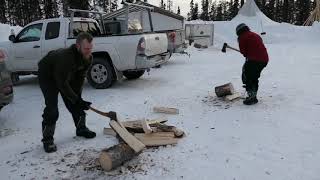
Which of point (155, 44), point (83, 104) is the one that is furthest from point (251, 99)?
point (83, 104)

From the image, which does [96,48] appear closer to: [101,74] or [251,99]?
[101,74]

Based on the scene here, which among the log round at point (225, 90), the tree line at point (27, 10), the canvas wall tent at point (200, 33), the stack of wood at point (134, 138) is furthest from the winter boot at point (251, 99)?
the tree line at point (27, 10)

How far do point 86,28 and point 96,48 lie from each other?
3.50 ft

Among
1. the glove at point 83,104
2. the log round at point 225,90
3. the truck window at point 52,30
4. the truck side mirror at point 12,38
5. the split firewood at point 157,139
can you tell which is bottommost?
the split firewood at point 157,139

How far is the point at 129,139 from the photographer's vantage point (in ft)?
17.6

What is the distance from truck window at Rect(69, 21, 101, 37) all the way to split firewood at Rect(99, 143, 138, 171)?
19.6 ft

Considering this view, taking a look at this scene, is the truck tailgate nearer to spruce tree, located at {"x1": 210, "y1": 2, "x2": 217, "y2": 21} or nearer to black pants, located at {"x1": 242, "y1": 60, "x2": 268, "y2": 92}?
black pants, located at {"x1": 242, "y1": 60, "x2": 268, "y2": 92}

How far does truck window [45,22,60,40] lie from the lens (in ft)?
34.1

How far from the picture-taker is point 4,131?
268 inches

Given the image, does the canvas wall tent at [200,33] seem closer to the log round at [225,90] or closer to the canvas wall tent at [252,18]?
the canvas wall tent at [252,18]

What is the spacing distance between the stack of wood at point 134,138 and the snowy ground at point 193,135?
11cm

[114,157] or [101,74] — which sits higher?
[101,74]

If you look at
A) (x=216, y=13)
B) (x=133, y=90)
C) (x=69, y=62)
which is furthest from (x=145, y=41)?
(x=216, y=13)

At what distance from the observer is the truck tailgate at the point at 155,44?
979 centimetres
